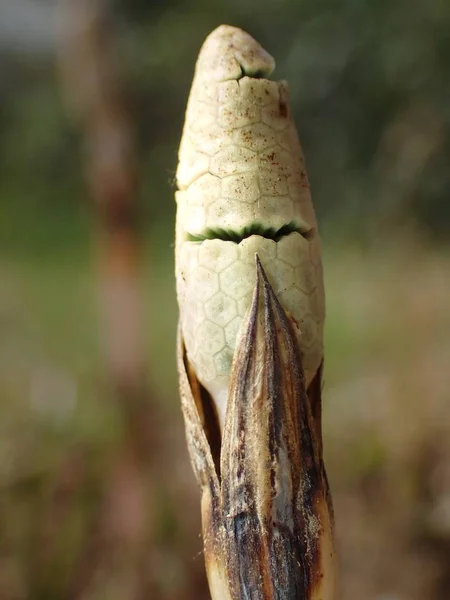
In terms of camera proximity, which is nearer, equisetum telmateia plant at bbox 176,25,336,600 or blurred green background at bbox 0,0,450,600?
equisetum telmateia plant at bbox 176,25,336,600

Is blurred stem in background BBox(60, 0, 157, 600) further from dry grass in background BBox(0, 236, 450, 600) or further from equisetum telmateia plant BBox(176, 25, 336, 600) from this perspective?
equisetum telmateia plant BBox(176, 25, 336, 600)

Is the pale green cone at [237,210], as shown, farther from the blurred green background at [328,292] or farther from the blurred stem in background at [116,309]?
the blurred stem in background at [116,309]

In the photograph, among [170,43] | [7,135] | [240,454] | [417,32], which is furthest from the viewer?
[7,135]

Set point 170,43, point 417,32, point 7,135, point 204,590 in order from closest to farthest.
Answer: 1. point 417,32
2. point 204,590
3. point 170,43
4. point 7,135

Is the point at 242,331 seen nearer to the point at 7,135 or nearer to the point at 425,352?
the point at 425,352

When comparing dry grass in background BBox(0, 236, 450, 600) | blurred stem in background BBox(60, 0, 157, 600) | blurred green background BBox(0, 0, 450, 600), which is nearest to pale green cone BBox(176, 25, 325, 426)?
blurred green background BBox(0, 0, 450, 600)

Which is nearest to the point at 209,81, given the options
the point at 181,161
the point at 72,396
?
the point at 181,161

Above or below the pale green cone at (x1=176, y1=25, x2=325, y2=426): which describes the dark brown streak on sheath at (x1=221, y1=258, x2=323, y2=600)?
below

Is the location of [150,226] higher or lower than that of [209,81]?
higher
